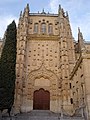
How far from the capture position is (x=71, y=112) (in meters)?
21.6

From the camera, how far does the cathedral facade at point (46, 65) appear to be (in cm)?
2245

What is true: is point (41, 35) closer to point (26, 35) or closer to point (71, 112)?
point (26, 35)

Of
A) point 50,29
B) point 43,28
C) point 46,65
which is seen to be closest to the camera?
point 46,65

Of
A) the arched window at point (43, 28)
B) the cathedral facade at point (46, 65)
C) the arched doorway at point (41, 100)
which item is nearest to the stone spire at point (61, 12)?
the cathedral facade at point (46, 65)

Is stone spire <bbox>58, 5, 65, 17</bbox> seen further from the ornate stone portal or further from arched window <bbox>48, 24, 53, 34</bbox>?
arched window <bbox>48, 24, 53, 34</bbox>

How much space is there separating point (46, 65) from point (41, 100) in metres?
4.59

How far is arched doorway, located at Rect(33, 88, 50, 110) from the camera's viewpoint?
2334cm

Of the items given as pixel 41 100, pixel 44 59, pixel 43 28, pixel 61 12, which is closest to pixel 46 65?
pixel 44 59

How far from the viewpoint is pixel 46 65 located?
25.3 metres

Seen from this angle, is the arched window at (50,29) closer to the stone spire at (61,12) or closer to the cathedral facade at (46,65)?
the cathedral facade at (46,65)

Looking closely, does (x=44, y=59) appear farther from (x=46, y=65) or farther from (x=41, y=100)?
(x=41, y=100)

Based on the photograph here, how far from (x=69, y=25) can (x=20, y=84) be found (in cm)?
1176

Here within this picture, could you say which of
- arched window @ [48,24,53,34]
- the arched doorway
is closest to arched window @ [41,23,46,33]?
arched window @ [48,24,53,34]

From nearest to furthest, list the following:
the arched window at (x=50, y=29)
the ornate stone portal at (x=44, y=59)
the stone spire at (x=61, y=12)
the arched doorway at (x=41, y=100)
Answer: the ornate stone portal at (x=44, y=59)
the arched doorway at (x=41, y=100)
the arched window at (x=50, y=29)
the stone spire at (x=61, y=12)
